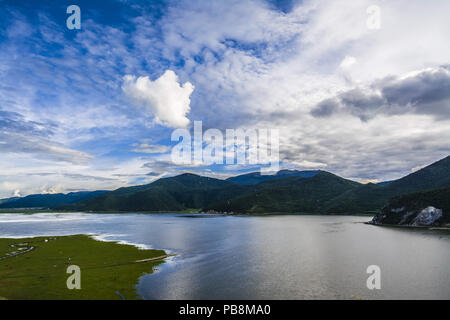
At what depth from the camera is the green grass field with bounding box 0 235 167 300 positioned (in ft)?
166

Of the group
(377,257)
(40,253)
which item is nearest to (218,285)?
(377,257)

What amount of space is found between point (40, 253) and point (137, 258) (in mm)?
34348

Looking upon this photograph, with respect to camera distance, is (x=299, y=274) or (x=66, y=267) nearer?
(x=299, y=274)

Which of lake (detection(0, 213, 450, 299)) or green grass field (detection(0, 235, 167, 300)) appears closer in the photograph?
green grass field (detection(0, 235, 167, 300))

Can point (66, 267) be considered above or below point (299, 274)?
above

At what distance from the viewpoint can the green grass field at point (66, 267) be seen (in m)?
50.5

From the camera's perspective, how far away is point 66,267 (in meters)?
71.2

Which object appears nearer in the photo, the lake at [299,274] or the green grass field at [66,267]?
the green grass field at [66,267]

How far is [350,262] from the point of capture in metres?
80.5
